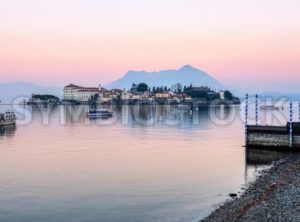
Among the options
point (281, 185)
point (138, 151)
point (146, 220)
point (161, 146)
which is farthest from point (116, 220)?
point (161, 146)

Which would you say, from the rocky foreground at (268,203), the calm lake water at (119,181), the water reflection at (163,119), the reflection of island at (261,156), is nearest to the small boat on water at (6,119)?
the water reflection at (163,119)

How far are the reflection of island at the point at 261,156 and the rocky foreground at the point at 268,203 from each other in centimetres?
692

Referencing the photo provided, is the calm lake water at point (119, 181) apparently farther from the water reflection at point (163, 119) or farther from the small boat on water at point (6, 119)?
the small boat on water at point (6, 119)

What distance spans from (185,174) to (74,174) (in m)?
7.74

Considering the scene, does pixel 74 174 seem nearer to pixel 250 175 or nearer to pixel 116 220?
pixel 116 220

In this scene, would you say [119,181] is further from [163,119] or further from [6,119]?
[163,119]

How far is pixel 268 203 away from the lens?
1399 centimetres

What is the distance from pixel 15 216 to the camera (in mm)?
14938

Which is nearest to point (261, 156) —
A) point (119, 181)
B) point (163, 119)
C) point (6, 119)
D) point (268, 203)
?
point (119, 181)

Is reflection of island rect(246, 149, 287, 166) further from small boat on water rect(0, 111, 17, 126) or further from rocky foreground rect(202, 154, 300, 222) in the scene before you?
small boat on water rect(0, 111, 17, 126)

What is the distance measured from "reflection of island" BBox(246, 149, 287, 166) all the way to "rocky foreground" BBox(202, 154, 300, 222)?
692 centimetres

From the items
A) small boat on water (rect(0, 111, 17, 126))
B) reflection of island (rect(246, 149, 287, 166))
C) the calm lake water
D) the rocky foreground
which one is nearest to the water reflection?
small boat on water (rect(0, 111, 17, 126))

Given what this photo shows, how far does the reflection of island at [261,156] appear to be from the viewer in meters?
27.4

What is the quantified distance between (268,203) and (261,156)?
53.5ft
